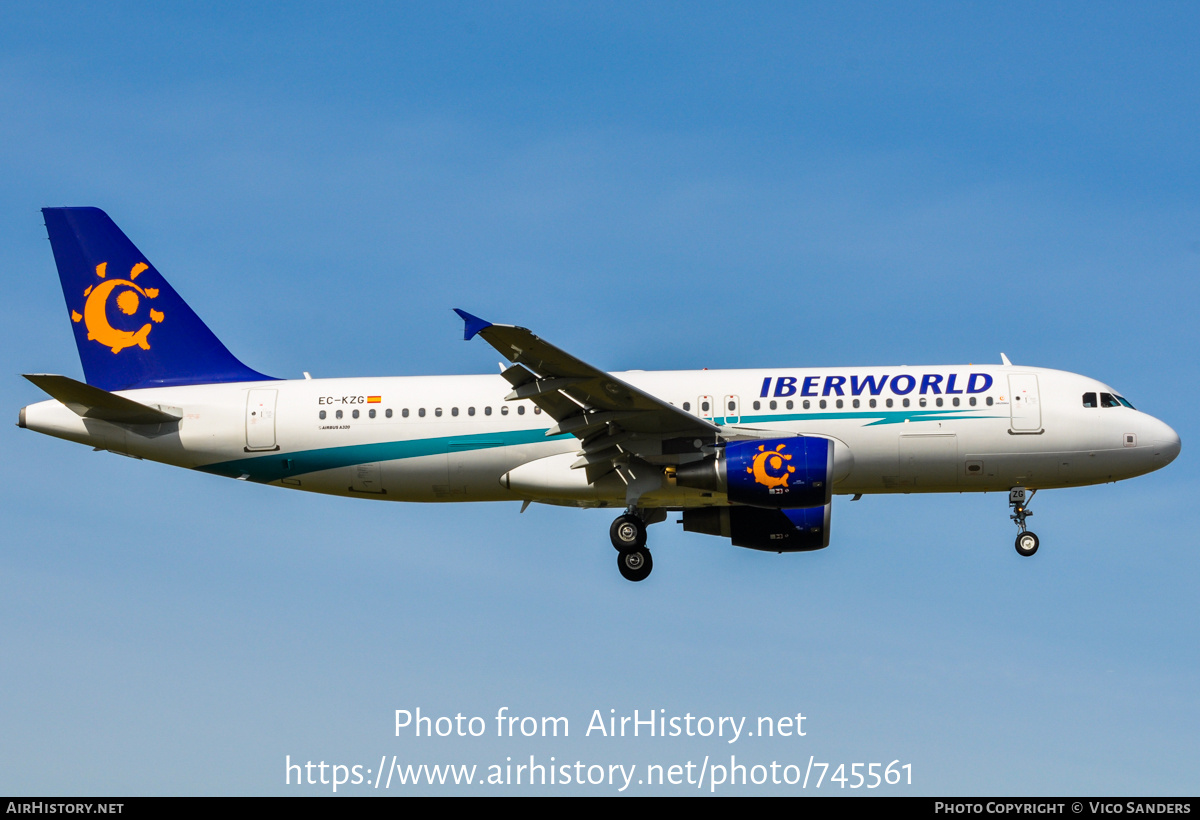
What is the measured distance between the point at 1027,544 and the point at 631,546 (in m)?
9.15

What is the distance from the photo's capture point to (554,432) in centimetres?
2684

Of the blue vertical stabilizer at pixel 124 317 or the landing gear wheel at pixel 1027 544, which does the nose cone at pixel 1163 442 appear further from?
the blue vertical stabilizer at pixel 124 317

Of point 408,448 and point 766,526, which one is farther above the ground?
point 408,448

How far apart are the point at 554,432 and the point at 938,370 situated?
9081 mm

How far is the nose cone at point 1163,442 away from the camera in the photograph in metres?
28.1

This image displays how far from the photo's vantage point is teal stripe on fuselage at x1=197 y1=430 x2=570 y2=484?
2812 centimetres

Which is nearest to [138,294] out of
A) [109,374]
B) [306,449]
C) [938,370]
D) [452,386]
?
[109,374]

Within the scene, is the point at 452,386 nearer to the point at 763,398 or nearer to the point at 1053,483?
the point at 763,398

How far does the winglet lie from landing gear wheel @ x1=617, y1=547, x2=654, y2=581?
27.0 ft

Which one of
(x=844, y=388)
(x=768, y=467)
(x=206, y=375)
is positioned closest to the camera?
(x=768, y=467)

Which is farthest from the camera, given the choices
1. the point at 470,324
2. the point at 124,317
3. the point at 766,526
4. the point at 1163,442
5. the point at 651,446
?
the point at 124,317

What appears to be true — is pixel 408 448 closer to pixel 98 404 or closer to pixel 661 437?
pixel 661 437

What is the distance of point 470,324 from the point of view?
72.9 feet

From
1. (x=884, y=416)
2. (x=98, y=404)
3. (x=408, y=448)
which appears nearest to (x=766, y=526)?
(x=884, y=416)
